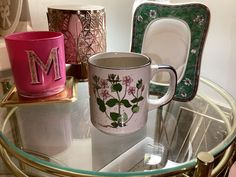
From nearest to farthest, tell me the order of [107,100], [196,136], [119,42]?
[107,100], [196,136], [119,42]

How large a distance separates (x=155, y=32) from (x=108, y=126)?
0.27 metres

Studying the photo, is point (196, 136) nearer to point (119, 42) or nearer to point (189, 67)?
point (189, 67)

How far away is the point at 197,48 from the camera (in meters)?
0.52

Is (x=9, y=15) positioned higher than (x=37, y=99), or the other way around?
(x=9, y=15)

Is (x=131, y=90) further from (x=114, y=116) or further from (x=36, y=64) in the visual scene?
(x=36, y=64)

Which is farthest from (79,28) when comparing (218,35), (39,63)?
(218,35)

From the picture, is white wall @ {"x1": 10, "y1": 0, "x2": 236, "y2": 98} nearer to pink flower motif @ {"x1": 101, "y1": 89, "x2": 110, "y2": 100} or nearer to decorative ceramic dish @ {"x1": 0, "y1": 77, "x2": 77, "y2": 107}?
decorative ceramic dish @ {"x1": 0, "y1": 77, "x2": 77, "y2": 107}

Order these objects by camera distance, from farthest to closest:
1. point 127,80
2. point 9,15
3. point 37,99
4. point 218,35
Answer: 1. point 218,35
2. point 9,15
3. point 37,99
4. point 127,80

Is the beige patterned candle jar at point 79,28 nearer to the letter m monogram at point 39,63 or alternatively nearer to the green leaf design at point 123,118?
the letter m monogram at point 39,63

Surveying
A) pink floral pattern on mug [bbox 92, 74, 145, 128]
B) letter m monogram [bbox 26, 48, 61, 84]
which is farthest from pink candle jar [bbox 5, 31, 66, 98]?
pink floral pattern on mug [bbox 92, 74, 145, 128]

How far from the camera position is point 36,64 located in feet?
1.51

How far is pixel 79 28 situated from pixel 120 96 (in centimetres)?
23

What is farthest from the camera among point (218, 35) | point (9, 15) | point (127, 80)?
point (218, 35)

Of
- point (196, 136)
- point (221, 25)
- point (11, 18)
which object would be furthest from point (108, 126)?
point (221, 25)
